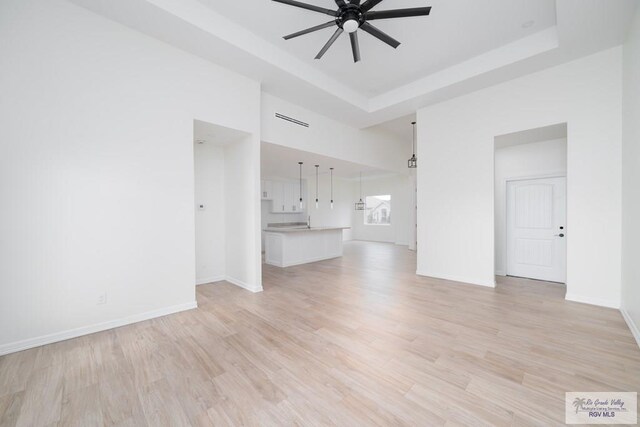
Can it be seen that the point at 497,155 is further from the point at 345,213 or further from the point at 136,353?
the point at 345,213

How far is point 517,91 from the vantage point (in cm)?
396

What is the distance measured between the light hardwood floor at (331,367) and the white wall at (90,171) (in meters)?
0.41

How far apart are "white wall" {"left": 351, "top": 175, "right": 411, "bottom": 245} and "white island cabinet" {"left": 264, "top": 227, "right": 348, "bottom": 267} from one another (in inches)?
165

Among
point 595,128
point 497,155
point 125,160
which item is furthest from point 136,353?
point 497,155

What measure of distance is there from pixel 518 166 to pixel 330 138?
3.86 metres

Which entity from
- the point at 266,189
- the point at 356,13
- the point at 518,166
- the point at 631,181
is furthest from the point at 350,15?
the point at 266,189

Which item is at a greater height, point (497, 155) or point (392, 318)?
point (497, 155)

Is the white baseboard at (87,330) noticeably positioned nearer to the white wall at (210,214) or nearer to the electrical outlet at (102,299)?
the electrical outlet at (102,299)

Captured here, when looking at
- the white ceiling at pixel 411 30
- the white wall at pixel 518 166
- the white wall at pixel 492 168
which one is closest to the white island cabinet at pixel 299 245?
the white wall at pixel 492 168

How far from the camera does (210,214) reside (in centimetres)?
468

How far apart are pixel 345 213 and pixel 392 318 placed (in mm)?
9182

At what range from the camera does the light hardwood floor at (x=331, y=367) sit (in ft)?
5.28

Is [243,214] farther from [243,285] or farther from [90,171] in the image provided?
Answer: [90,171]

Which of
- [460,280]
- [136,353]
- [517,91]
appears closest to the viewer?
[136,353]
